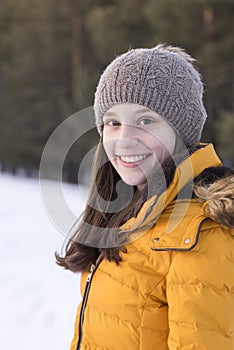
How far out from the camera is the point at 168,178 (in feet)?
4.19

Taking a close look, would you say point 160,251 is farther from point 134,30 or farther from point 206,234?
point 134,30

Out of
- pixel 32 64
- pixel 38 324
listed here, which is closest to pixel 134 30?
pixel 32 64

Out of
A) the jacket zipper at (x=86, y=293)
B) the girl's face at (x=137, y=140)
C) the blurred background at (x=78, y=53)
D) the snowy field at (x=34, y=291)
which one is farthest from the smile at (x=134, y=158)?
the blurred background at (x=78, y=53)

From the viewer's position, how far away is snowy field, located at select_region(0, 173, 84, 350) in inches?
128

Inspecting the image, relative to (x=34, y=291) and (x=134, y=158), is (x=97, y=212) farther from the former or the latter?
(x=34, y=291)

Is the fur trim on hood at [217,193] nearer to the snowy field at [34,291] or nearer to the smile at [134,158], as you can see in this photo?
the smile at [134,158]

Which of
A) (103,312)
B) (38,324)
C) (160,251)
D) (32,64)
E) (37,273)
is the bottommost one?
(32,64)

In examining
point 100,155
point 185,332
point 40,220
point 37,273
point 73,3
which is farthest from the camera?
point 73,3

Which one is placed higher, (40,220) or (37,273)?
(37,273)

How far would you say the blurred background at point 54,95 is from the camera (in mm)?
3815

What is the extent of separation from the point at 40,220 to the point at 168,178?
6329mm

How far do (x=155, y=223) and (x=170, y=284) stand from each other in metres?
0.17

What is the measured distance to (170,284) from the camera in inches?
45.3

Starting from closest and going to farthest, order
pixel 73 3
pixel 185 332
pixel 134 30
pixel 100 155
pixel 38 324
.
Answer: pixel 185 332, pixel 100 155, pixel 38 324, pixel 134 30, pixel 73 3
